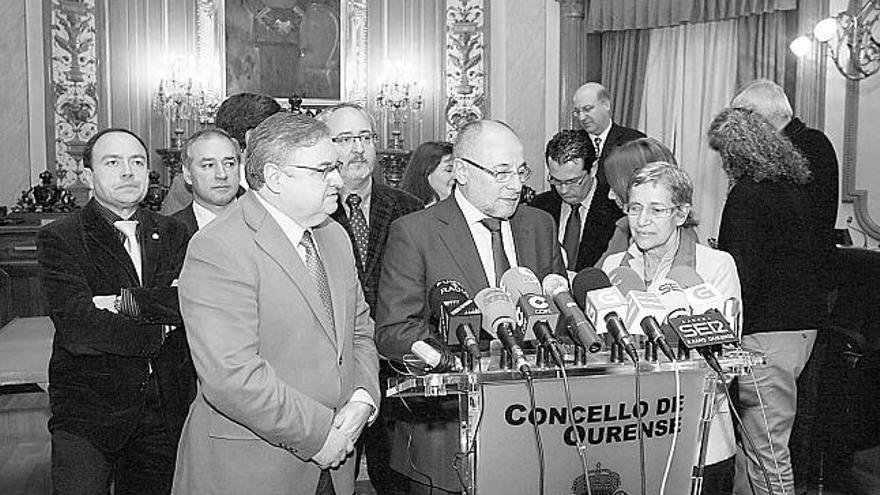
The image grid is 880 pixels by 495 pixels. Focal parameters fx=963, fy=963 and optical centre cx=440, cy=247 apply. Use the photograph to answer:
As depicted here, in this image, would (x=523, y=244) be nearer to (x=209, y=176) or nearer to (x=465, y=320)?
(x=465, y=320)

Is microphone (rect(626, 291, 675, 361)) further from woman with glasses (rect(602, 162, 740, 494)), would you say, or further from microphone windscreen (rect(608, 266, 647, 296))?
woman with glasses (rect(602, 162, 740, 494))

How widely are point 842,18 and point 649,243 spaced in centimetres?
372

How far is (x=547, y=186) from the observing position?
893 centimetres

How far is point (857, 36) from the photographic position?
18.8ft

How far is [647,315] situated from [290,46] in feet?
22.1

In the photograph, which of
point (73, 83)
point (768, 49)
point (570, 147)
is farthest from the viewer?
point (73, 83)

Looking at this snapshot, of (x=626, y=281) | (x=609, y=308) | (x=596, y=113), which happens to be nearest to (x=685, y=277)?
(x=626, y=281)

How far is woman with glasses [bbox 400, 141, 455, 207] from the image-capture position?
410 cm

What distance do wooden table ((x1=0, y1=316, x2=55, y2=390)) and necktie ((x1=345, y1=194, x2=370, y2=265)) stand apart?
3.84 ft

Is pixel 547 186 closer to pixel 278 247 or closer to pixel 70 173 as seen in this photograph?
pixel 70 173

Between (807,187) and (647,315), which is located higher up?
(807,187)

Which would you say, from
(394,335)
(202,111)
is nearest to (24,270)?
(202,111)

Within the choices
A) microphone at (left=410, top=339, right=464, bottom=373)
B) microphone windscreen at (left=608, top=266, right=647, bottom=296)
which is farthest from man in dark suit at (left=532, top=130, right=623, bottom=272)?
microphone at (left=410, top=339, right=464, bottom=373)

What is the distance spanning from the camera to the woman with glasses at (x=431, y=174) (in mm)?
4098
